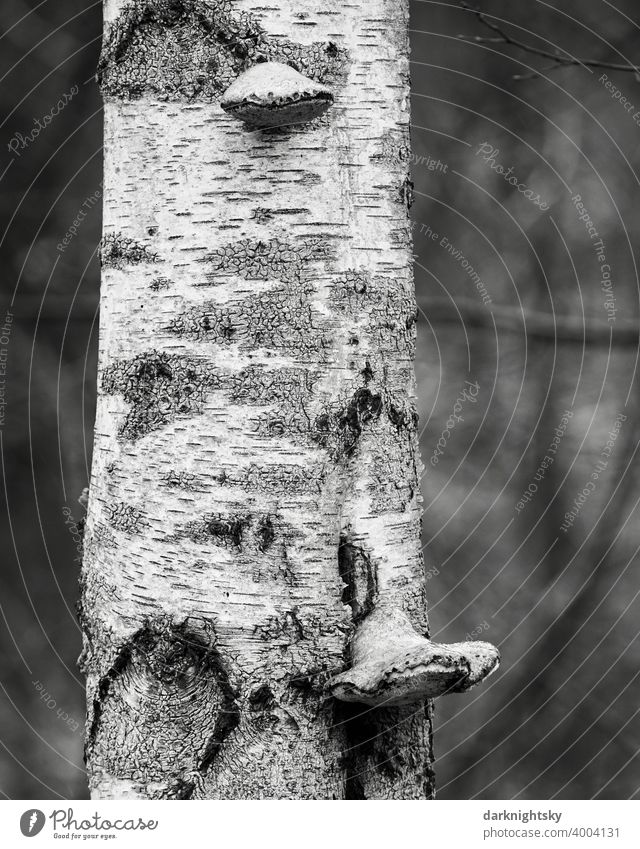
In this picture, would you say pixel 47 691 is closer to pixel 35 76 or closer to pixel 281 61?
pixel 35 76

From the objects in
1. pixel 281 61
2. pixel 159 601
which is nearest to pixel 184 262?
pixel 281 61

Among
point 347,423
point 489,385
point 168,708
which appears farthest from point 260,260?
point 489,385

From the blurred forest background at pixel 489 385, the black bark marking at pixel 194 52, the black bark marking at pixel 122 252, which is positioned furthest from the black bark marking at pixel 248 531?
the blurred forest background at pixel 489 385

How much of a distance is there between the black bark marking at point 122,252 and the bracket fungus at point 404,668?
1.28ft

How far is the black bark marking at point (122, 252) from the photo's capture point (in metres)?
0.79

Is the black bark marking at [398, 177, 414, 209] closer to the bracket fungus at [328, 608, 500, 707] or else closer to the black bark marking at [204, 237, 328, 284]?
the black bark marking at [204, 237, 328, 284]

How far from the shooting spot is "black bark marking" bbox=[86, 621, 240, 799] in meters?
0.77

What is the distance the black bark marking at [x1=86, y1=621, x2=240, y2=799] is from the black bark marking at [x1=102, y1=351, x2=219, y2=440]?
180 mm

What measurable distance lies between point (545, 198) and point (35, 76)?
174 centimetres

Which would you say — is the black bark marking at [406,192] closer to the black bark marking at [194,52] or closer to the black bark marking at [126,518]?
the black bark marking at [194,52]

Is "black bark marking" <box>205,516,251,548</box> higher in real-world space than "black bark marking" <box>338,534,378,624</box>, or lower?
higher

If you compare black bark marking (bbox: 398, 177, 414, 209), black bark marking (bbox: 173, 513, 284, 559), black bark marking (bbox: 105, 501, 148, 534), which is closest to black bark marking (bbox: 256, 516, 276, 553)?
black bark marking (bbox: 173, 513, 284, 559)

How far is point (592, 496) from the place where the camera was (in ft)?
11.0
